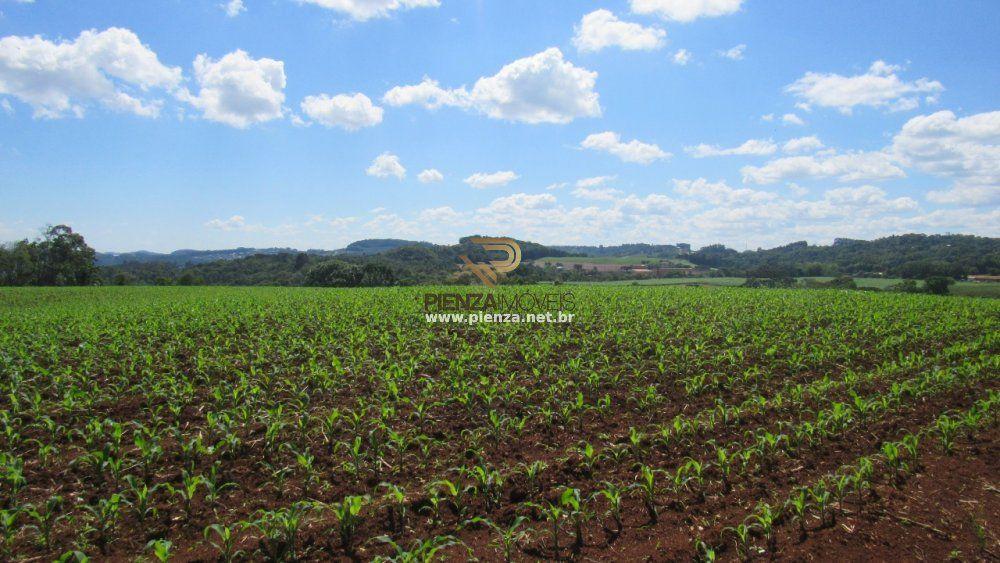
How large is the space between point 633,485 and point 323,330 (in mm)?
9240

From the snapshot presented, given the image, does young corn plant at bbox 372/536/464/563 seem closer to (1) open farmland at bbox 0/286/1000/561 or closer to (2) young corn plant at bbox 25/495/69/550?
(1) open farmland at bbox 0/286/1000/561

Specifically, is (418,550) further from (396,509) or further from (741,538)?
(741,538)

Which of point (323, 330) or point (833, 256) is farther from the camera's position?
point (833, 256)

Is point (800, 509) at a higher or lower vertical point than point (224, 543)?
higher

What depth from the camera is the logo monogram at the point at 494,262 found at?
15.6m

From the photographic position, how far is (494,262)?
1619 centimetres

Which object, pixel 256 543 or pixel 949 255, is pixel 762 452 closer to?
pixel 256 543

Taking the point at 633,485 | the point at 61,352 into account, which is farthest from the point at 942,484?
the point at 61,352

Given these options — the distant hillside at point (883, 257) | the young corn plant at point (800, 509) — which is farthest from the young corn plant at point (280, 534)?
→ the distant hillside at point (883, 257)

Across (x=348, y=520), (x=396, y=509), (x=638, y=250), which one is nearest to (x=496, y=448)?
(x=396, y=509)

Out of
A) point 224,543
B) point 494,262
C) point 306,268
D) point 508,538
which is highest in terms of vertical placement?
point 306,268

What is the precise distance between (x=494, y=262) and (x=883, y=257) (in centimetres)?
7568

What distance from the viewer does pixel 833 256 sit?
253 feet

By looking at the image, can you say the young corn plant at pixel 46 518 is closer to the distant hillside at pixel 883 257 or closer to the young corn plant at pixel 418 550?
the young corn plant at pixel 418 550
